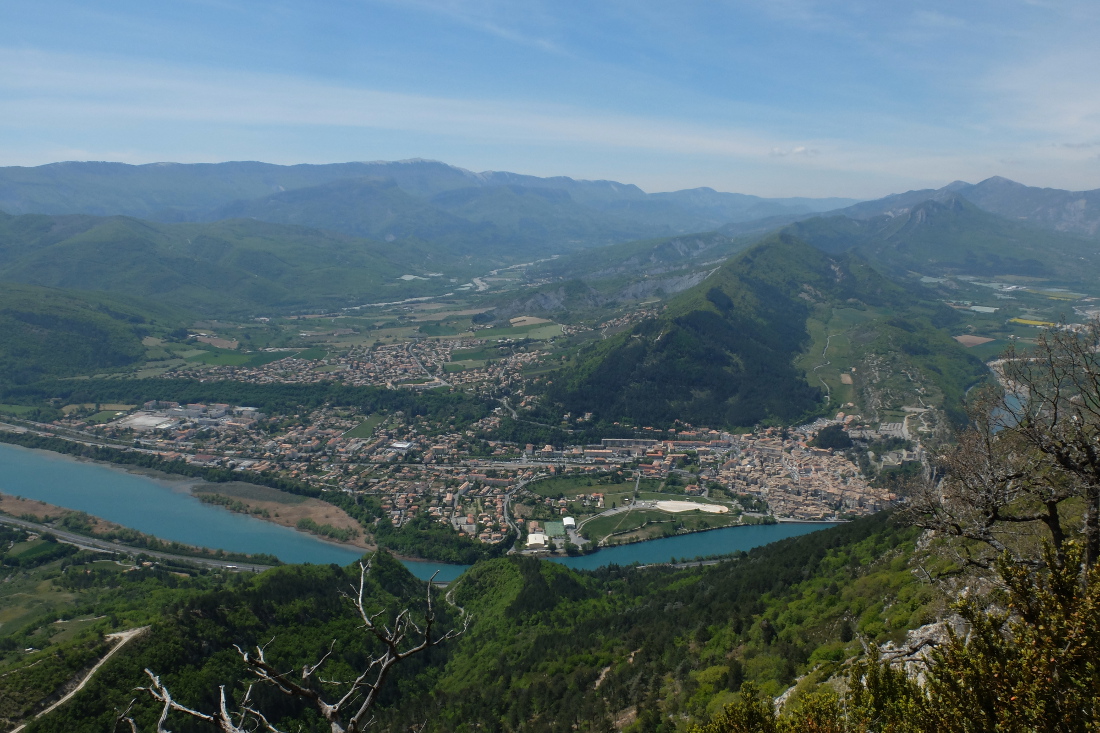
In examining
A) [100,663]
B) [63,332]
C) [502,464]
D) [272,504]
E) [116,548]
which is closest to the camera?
[100,663]

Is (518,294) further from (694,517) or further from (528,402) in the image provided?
(694,517)

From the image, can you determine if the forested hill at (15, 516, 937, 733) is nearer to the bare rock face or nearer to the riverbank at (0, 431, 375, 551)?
the bare rock face

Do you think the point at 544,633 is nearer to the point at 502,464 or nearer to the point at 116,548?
the point at 502,464

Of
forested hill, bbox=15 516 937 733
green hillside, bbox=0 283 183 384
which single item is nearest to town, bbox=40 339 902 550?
forested hill, bbox=15 516 937 733

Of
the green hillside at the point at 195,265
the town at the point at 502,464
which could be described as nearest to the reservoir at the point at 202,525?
the town at the point at 502,464

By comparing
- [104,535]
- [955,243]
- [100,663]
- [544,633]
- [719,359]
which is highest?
[955,243]

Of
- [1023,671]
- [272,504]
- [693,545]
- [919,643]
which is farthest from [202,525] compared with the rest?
[1023,671]

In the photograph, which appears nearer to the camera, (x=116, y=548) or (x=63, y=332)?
(x=116, y=548)
